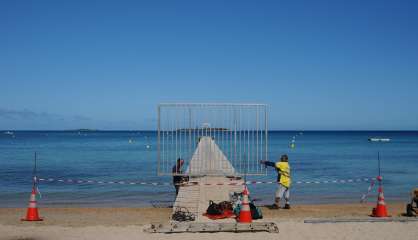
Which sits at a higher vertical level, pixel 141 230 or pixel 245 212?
pixel 245 212

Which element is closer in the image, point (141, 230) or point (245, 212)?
point (141, 230)

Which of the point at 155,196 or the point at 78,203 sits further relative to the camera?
the point at 155,196

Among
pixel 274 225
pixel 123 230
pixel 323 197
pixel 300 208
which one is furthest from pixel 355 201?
pixel 123 230

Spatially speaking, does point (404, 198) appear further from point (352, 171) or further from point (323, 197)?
point (352, 171)

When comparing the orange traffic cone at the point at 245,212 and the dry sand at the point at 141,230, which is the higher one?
the orange traffic cone at the point at 245,212

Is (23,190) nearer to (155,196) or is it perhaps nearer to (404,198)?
(155,196)

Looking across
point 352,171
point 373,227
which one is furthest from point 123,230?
point 352,171

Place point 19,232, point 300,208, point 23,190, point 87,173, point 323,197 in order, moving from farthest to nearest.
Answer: point 87,173 → point 23,190 → point 323,197 → point 300,208 → point 19,232

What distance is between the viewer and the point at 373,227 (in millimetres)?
11219

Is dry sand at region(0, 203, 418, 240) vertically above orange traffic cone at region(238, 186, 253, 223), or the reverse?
orange traffic cone at region(238, 186, 253, 223)

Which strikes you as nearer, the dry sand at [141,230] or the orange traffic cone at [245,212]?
the dry sand at [141,230]

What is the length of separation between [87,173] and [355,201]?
59.7ft

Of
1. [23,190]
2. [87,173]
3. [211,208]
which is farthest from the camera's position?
[87,173]

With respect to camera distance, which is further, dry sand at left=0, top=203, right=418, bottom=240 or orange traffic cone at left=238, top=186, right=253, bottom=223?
orange traffic cone at left=238, top=186, right=253, bottom=223
